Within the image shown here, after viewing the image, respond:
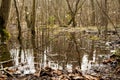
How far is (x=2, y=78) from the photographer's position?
224 inches

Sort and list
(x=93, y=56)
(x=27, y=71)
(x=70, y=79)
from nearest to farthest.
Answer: (x=70, y=79) < (x=27, y=71) < (x=93, y=56)

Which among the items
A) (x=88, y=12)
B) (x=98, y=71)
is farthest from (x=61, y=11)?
(x=98, y=71)

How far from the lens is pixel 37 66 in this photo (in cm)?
715

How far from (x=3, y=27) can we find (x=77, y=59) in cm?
770

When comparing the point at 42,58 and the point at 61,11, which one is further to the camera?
the point at 61,11

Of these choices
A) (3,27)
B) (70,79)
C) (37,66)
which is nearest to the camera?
(70,79)

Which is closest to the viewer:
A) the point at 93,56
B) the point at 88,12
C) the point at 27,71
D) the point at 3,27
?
the point at 27,71

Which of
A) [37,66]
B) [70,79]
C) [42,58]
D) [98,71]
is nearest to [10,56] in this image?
[42,58]

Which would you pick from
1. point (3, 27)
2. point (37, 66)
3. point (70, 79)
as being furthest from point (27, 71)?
point (3, 27)

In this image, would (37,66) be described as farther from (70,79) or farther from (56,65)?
(70,79)

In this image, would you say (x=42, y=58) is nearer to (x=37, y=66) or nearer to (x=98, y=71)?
(x=37, y=66)

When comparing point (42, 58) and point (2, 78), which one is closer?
point (2, 78)

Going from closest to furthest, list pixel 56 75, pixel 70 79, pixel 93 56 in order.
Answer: pixel 70 79 < pixel 56 75 < pixel 93 56

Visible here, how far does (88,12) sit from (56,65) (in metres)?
26.9
